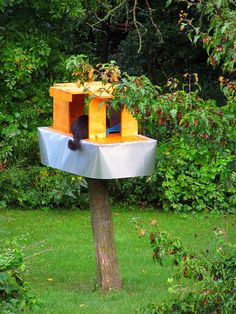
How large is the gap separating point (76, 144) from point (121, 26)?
32.8 feet

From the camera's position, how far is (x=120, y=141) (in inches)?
291

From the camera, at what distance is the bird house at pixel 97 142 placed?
23.7 feet

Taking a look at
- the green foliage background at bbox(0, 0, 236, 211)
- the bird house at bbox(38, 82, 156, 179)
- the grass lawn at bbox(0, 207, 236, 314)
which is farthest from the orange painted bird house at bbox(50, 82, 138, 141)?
the green foliage background at bbox(0, 0, 236, 211)

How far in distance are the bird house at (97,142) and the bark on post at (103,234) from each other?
0.43m

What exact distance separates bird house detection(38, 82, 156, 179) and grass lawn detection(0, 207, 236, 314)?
3.12 feet

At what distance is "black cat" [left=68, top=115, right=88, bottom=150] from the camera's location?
24.3 feet

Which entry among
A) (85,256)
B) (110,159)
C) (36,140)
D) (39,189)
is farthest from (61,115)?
(36,140)

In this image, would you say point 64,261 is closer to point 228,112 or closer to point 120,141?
point 120,141

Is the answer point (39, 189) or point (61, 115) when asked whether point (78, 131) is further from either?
point (39, 189)

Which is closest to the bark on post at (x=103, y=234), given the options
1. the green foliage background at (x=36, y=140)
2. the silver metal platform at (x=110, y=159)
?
the silver metal platform at (x=110, y=159)

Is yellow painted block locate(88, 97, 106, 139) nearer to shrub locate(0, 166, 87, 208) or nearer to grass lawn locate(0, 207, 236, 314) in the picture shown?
grass lawn locate(0, 207, 236, 314)

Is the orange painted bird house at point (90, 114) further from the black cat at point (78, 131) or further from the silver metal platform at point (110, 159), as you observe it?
the silver metal platform at point (110, 159)

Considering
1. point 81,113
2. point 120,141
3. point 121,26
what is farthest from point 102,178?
point 121,26

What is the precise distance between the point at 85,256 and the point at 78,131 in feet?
8.57
